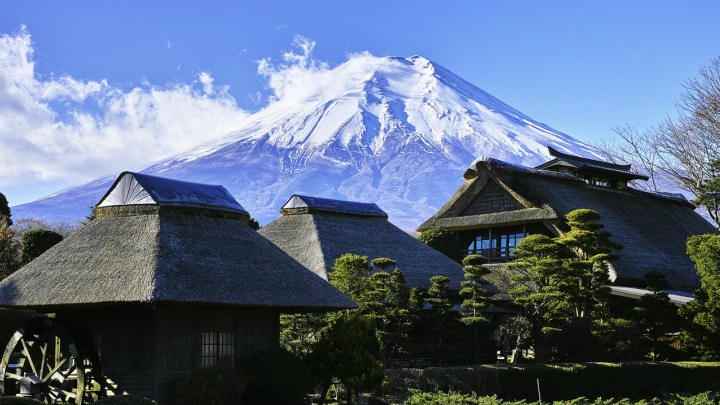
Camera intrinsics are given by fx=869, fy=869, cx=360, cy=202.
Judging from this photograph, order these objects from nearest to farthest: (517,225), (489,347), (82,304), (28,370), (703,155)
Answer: (82,304) → (28,370) → (489,347) → (517,225) → (703,155)

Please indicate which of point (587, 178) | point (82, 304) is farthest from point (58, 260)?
point (587, 178)

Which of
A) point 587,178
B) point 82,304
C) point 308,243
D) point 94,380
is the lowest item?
point 94,380

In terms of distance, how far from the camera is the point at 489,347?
30219 millimetres

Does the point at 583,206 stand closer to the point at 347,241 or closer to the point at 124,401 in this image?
the point at 347,241

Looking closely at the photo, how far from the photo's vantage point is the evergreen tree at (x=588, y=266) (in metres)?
28.8

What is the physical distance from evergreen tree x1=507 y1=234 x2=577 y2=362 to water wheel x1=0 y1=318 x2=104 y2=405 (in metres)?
14.3

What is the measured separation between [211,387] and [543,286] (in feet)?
46.7

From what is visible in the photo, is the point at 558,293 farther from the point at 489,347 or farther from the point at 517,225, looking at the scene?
the point at 517,225

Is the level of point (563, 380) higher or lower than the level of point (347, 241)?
lower

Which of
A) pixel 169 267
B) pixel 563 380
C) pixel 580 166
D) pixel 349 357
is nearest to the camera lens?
pixel 169 267

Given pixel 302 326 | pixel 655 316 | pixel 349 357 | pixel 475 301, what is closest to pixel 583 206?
pixel 655 316

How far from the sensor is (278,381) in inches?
790

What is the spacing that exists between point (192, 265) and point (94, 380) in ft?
11.1

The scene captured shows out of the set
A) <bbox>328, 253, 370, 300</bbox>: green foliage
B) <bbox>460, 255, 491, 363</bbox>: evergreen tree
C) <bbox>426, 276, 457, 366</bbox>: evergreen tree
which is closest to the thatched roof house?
<bbox>328, 253, 370, 300</bbox>: green foliage
